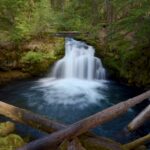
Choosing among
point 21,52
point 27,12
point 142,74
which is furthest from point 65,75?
point 27,12

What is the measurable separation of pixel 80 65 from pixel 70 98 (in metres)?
4.58

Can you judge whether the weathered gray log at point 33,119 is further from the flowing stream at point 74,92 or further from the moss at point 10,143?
the flowing stream at point 74,92

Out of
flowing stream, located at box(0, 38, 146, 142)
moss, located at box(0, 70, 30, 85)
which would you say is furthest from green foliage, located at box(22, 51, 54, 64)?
flowing stream, located at box(0, 38, 146, 142)

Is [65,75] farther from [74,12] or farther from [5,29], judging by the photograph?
[74,12]

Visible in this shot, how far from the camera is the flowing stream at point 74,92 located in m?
11.3

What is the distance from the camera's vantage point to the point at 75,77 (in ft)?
59.5

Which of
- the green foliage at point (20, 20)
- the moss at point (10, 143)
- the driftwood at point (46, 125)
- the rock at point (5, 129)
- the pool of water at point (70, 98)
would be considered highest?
the green foliage at point (20, 20)

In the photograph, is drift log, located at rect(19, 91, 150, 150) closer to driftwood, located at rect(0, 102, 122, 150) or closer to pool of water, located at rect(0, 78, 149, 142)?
driftwood, located at rect(0, 102, 122, 150)

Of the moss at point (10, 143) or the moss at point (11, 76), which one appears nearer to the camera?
the moss at point (10, 143)

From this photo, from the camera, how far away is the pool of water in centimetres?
1067

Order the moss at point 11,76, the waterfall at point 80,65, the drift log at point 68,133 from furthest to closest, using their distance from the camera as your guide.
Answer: the waterfall at point 80,65
the moss at point 11,76
the drift log at point 68,133

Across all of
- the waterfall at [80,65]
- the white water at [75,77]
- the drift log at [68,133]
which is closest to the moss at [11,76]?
the white water at [75,77]

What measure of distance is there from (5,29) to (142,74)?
781 centimetres

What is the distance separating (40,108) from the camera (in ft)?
41.5
